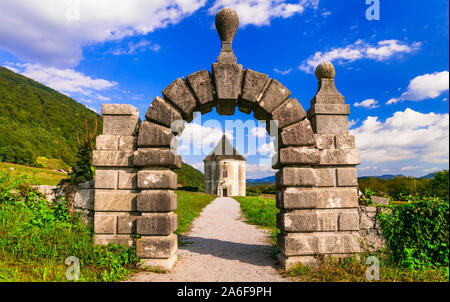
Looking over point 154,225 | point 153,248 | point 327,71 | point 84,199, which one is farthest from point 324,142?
point 84,199

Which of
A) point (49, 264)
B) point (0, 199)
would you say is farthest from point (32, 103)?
point (49, 264)

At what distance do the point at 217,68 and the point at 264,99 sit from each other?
3.45 ft

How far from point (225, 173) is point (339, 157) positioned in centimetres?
3064

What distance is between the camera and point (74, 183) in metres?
5.64

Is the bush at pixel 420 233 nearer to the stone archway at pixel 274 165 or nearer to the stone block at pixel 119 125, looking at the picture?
the stone archway at pixel 274 165

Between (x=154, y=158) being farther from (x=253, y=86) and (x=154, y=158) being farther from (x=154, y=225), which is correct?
(x=253, y=86)

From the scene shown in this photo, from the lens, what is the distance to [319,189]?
15.1 feet

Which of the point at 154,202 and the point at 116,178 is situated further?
the point at 116,178

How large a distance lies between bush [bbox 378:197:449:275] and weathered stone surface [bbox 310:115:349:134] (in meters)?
1.74

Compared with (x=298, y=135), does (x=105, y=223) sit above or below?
below

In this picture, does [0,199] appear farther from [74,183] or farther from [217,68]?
[217,68]

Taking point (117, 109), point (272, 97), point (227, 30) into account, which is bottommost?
point (117, 109)

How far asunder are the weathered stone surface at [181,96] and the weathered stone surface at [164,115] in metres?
0.12

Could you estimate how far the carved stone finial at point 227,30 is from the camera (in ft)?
15.4
